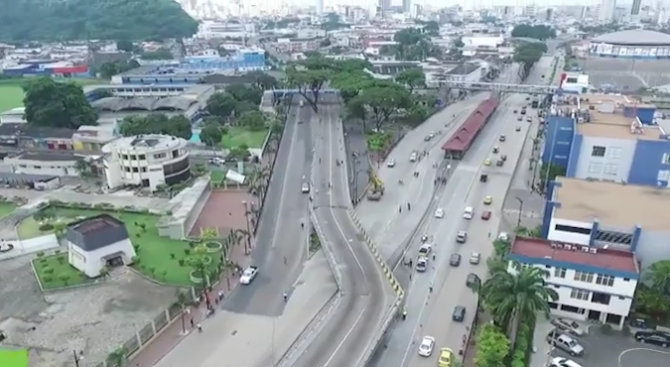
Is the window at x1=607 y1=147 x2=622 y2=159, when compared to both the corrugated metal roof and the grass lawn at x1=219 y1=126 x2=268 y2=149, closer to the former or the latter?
the grass lawn at x1=219 y1=126 x2=268 y2=149

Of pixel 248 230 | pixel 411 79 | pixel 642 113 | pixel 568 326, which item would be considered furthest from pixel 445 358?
pixel 411 79

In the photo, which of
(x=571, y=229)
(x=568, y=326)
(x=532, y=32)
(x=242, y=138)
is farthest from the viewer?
(x=532, y=32)

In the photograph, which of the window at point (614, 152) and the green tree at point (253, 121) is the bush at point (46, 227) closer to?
the green tree at point (253, 121)

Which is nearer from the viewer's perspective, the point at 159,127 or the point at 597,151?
the point at 597,151

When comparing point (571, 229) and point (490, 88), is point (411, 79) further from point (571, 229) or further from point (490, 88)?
point (571, 229)

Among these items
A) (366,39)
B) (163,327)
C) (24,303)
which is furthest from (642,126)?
(366,39)

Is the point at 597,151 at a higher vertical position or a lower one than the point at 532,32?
lower
